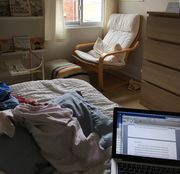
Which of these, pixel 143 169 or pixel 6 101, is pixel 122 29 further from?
pixel 143 169

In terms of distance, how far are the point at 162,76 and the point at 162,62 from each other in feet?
0.51

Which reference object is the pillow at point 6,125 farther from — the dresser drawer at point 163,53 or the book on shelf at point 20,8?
the book on shelf at point 20,8

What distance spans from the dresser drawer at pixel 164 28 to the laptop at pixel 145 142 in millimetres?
1479

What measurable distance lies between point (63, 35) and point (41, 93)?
2082mm

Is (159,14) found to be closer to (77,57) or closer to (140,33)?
(140,33)

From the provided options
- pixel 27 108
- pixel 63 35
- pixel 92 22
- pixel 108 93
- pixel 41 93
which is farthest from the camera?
pixel 92 22

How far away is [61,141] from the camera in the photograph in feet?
3.28

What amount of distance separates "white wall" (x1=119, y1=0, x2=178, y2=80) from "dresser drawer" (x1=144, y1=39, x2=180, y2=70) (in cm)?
89

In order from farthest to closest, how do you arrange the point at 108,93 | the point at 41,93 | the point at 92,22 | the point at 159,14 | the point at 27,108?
1. the point at 92,22
2. the point at 108,93
3. the point at 159,14
4. the point at 41,93
5. the point at 27,108

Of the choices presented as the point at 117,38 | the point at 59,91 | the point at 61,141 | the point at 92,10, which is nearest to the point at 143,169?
the point at 61,141

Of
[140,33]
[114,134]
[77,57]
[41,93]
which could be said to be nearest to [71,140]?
[114,134]

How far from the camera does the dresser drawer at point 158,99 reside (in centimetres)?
248

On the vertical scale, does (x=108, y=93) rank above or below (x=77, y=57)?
below

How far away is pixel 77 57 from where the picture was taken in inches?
141
